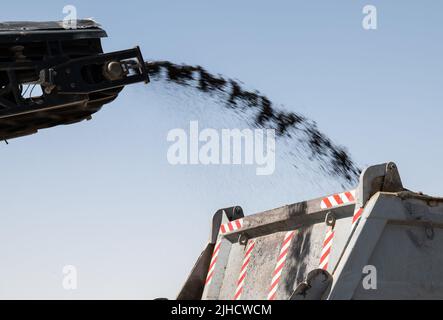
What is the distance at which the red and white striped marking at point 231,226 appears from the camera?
7217 millimetres

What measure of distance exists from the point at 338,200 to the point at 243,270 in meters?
1.31

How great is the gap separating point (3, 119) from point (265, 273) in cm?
231

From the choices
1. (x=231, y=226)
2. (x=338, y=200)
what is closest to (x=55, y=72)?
(x=231, y=226)

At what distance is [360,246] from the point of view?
556 centimetres

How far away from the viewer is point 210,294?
7258 mm

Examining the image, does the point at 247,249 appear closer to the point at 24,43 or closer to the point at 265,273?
the point at 265,273

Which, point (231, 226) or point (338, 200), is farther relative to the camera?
point (231, 226)

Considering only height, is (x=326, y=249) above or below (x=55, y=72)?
below

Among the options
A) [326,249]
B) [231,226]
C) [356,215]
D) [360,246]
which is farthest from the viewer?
[231,226]

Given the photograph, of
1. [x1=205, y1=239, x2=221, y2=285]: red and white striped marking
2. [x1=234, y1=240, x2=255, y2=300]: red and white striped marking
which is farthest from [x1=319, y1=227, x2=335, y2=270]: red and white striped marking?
[x1=205, y1=239, x2=221, y2=285]: red and white striped marking

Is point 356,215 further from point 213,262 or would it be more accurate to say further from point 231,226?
point 213,262

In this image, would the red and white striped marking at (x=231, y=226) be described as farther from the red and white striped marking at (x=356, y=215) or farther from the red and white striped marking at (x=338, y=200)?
the red and white striped marking at (x=356, y=215)

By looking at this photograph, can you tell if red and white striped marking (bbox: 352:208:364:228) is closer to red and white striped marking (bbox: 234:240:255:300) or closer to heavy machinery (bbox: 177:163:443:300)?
heavy machinery (bbox: 177:163:443:300)
